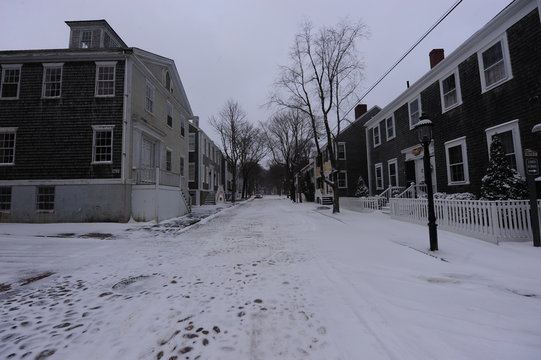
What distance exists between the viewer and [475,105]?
1063 cm

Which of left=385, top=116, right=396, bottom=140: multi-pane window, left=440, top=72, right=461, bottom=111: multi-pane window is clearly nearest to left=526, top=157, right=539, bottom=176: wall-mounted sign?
left=440, top=72, right=461, bottom=111: multi-pane window

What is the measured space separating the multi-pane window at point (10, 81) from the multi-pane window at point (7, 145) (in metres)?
1.81

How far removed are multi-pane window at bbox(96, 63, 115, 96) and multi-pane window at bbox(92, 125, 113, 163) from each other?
1852 millimetres

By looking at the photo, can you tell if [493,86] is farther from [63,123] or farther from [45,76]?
[45,76]

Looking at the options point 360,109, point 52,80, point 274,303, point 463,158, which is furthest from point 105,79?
point 360,109

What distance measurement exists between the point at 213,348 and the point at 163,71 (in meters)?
18.2

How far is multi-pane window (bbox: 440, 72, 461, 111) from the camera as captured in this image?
11695 mm

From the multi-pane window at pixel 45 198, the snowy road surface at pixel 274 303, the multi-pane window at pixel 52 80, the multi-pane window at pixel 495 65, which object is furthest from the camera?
the multi-pane window at pixel 52 80

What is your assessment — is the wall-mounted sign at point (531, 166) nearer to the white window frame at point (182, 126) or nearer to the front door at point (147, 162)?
the front door at point (147, 162)

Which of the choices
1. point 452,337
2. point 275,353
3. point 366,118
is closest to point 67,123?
point 275,353

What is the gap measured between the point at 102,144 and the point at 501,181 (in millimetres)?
16040

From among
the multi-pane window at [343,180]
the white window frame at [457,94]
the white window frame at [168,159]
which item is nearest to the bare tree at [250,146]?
the multi-pane window at [343,180]

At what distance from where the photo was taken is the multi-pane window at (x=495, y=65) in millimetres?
9148

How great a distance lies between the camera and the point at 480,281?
4078 millimetres
